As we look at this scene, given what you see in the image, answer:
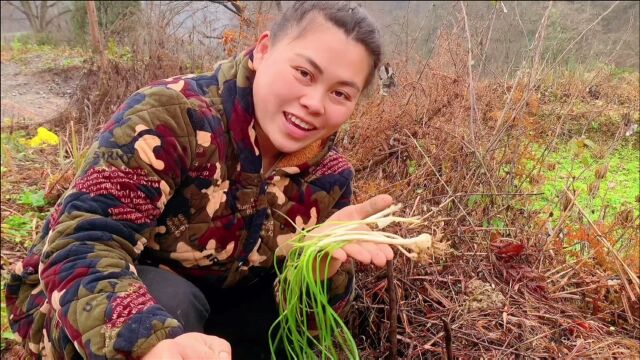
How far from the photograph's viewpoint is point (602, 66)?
2.62 metres

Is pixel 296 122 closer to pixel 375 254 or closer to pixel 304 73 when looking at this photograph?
pixel 304 73

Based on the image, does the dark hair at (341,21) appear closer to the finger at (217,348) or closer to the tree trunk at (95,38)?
the finger at (217,348)

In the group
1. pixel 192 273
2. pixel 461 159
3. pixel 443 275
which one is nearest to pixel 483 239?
pixel 443 275

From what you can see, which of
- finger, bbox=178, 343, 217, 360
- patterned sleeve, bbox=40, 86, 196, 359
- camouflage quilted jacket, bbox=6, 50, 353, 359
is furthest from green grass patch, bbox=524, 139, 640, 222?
finger, bbox=178, 343, 217, 360

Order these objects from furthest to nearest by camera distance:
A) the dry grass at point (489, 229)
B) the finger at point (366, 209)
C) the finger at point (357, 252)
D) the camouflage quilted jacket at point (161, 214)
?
the dry grass at point (489, 229) → the finger at point (366, 209) → the finger at point (357, 252) → the camouflage quilted jacket at point (161, 214)

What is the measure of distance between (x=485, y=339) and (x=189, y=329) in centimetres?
103

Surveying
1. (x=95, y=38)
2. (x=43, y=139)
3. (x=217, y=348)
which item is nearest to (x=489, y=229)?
(x=217, y=348)

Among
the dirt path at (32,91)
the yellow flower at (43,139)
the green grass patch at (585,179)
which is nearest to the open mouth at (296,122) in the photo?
the green grass patch at (585,179)

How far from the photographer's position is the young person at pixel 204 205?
3.90 ft

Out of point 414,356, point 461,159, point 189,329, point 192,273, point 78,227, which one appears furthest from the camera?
point 461,159

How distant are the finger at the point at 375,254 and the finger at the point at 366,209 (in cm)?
12

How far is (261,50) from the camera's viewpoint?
5.42 feet

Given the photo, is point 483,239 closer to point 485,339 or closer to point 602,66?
point 485,339

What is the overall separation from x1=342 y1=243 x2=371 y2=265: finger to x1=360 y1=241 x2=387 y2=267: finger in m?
0.01
